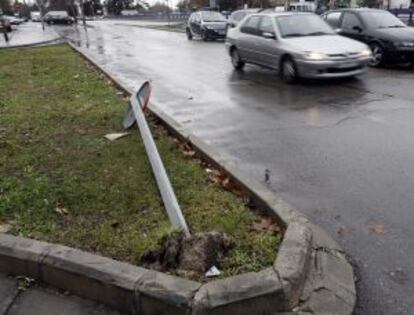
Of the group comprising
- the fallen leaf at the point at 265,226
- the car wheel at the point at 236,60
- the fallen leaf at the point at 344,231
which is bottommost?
the car wheel at the point at 236,60

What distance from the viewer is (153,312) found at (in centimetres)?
348

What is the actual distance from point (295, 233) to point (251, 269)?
1.70ft

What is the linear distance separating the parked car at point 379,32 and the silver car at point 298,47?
187 cm

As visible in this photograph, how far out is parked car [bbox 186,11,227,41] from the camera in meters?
28.7

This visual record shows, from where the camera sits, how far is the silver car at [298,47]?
39.1 ft

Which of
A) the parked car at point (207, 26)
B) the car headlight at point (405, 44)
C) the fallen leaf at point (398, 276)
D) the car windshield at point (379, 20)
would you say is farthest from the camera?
the parked car at point (207, 26)

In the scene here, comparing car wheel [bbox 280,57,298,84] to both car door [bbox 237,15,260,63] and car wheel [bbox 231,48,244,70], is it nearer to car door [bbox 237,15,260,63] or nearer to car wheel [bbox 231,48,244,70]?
car door [bbox 237,15,260,63]

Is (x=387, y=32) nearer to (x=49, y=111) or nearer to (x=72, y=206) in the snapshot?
(x=49, y=111)

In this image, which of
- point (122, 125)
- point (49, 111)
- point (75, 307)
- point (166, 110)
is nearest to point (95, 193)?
point (75, 307)

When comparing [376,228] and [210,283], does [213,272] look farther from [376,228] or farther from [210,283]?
[376,228]

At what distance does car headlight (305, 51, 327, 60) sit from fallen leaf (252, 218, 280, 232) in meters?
7.84

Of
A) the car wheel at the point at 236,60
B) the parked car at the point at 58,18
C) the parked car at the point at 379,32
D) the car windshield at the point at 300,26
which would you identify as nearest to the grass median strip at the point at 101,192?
the car windshield at the point at 300,26

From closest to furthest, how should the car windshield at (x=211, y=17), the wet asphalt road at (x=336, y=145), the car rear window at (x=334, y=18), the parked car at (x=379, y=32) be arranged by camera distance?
the wet asphalt road at (x=336, y=145) → the parked car at (x=379, y=32) → the car rear window at (x=334, y=18) → the car windshield at (x=211, y=17)

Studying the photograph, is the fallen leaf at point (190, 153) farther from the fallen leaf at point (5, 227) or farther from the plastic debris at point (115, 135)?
the fallen leaf at point (5, 227)
